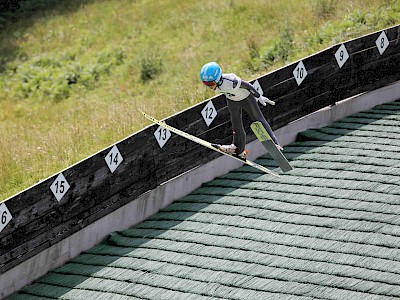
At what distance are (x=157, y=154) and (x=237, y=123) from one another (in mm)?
1311

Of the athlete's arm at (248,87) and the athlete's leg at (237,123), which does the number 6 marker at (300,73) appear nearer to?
the athlete's leg at (237,123)

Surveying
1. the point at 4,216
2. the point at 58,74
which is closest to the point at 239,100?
the point at 4,216

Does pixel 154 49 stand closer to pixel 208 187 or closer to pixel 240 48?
pixel 240 48

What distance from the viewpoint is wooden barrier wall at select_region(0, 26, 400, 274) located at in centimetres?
955

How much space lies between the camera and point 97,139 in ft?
42.0

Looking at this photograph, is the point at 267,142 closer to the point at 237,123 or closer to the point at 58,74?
the point at 237,123

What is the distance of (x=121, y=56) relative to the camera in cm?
2100

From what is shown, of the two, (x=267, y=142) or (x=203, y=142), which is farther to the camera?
(x=203, y=142)

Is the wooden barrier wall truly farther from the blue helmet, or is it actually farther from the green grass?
the green grass

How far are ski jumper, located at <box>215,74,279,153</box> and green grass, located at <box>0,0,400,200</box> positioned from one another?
2856 mm

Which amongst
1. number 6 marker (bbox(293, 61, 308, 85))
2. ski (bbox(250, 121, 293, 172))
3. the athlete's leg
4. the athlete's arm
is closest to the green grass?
number 6 marker (bbox(293, 61, 308, 85))

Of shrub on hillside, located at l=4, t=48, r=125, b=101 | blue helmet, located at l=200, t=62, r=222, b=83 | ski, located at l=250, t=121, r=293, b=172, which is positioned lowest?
ski, located at l=250, t=121, r=293, b=172

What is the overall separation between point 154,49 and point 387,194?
37.6ft

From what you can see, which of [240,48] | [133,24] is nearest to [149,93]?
[240,48]
